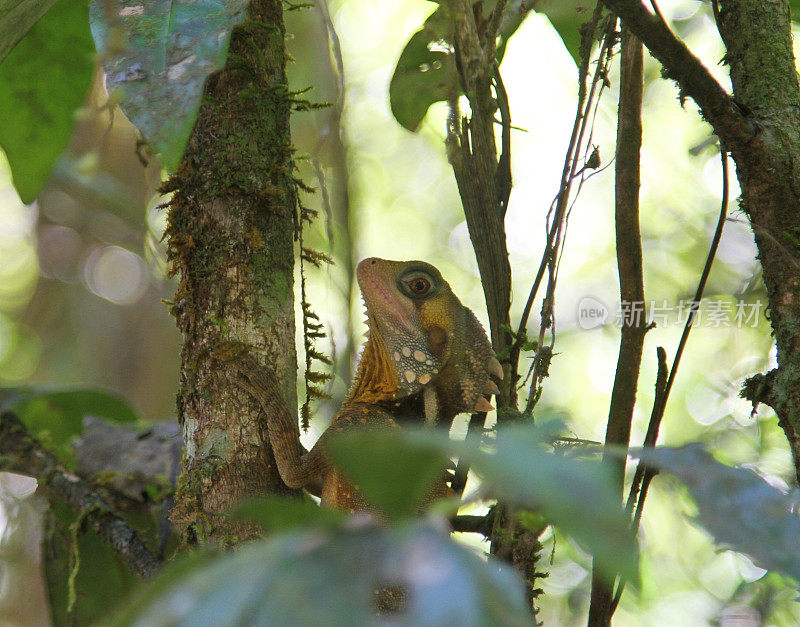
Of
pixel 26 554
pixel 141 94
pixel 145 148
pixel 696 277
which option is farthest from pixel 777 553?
pixel 696 277

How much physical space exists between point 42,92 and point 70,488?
158 cm

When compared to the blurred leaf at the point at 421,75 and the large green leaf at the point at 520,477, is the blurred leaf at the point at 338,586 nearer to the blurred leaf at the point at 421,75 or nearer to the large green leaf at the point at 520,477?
the large green leaf at the point at 520,477

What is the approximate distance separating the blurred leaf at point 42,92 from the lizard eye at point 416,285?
143 cm

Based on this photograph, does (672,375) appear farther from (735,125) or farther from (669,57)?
(669,57)

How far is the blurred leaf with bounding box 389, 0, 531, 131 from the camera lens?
10.2 feet

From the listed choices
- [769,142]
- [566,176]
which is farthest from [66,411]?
[769,142]

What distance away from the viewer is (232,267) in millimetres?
2320

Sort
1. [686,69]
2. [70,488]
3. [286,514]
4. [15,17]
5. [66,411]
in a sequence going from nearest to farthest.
Result: [286,514] → [686,69] → [15,17] → [70,488] → [66,411]

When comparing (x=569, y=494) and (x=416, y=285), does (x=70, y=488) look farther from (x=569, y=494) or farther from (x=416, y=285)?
(x=569, y=494)

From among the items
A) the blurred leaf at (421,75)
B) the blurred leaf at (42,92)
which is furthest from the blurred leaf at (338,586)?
the blurred leaf at (421,75)

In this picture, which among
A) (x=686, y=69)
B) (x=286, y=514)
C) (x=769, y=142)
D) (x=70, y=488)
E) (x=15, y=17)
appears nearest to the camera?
(x=286, y=514)

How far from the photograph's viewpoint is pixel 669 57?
1833mm

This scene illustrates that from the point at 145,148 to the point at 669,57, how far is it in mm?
2072

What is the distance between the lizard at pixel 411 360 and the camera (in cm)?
289
